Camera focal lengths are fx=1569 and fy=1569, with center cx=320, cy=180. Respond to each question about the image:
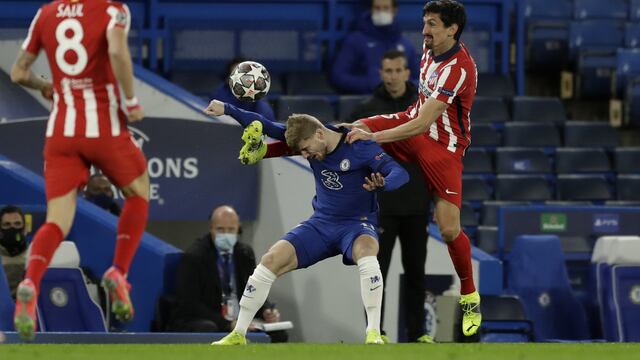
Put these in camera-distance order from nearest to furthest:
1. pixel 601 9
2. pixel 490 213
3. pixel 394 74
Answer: pixel 394 74
pixel 490 213
pixel 601 9

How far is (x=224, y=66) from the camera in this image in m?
14.8

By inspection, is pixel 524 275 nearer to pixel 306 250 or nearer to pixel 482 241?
pixel 482 241

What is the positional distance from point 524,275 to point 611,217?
3.40 feet

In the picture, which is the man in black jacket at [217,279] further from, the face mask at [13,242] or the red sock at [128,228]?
the red sock at [128,228]

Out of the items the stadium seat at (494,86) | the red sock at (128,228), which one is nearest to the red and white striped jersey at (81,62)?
the red sock at (128,228)

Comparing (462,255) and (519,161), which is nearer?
(462,255)

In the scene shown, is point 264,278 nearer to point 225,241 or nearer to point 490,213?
point 225,241

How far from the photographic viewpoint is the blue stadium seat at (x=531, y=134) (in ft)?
48.9

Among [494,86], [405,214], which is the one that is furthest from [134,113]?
[494,86]

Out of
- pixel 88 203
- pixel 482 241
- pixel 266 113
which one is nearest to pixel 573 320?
pixel 482 241

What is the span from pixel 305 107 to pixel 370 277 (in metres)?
4.83

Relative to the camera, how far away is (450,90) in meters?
9.26

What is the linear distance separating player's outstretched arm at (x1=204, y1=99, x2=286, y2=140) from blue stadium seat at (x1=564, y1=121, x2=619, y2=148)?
6527mm

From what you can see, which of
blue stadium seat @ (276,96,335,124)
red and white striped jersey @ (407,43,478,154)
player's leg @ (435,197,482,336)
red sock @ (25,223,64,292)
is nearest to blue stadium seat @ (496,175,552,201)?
blue stadium seat @ (276,96,335,124)
